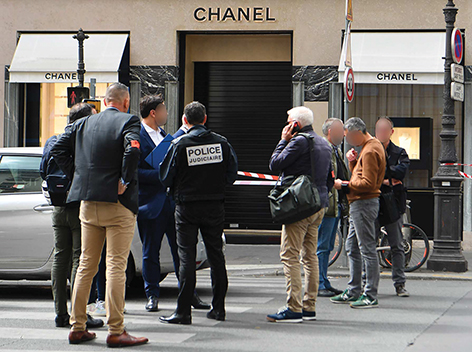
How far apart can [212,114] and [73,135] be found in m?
10.0

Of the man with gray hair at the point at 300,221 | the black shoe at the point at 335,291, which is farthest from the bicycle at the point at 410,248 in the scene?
the man with gray hair at the point at 300,221

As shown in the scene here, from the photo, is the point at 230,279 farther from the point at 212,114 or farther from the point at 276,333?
the point at 212,114

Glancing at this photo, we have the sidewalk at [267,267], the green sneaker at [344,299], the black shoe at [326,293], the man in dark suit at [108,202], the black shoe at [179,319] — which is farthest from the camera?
the sidewalk at [267,267]

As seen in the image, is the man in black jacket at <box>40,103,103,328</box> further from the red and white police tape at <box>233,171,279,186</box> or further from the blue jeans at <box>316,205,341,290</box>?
the red and white police tape at <box>233,171,279,186</box>

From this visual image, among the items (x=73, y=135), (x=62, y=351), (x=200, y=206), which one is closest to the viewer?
(x=62, y=351)

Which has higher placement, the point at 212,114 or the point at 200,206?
the point at 212,114

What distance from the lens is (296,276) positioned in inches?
270

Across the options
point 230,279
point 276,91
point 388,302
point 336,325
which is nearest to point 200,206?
point 336,325

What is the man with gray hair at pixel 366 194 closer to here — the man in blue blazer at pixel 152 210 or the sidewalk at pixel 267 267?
the man in blue blazer at pixel 152 210

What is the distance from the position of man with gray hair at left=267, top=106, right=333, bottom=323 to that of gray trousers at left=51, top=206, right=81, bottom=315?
1764 mm

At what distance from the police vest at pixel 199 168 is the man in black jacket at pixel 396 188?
2.39 metres

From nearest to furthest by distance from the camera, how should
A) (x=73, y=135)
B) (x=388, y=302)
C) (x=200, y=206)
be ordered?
(x=73, y=135) → (x=200, y=206) → (x=388, y=302)

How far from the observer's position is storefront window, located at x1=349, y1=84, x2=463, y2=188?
49.0 ft

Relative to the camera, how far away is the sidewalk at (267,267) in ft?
34.1
